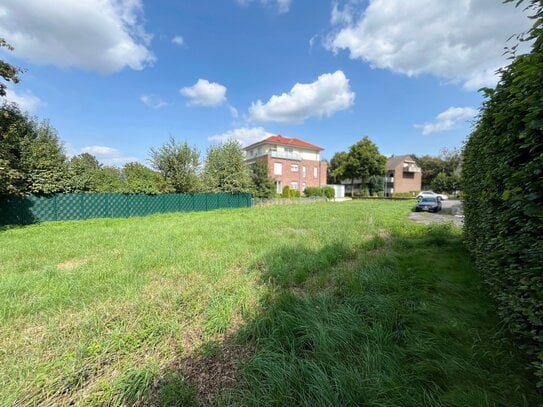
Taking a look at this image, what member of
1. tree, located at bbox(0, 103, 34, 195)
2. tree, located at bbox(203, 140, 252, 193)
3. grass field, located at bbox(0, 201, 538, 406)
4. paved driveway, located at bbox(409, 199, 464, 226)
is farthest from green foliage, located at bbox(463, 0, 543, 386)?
tree, located at bbox(203, 140, 252, 193)

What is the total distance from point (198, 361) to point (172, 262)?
10.6 feet

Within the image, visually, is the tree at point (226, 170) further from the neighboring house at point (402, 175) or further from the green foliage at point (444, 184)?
the green foliage at point (444, 184)

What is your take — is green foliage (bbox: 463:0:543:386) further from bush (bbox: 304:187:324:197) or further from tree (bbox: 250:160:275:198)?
bush (bbox: 304:187:324:197)

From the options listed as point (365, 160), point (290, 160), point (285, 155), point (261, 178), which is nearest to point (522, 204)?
point (261, 178)

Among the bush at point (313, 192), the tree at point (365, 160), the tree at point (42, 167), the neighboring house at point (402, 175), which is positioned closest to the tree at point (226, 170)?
the tree at point (42, 167)

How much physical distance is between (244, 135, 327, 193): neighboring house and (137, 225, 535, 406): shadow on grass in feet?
98.4

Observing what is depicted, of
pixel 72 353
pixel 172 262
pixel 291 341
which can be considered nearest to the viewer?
pixel 72 353

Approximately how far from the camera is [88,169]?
1497cm

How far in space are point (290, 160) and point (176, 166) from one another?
67.8ft

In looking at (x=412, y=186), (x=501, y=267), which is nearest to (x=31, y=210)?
(x=501, y=267)

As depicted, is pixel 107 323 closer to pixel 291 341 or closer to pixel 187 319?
pixel 187 319

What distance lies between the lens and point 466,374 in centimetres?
202

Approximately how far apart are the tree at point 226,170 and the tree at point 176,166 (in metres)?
2.65

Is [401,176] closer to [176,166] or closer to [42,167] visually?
[176,166]
